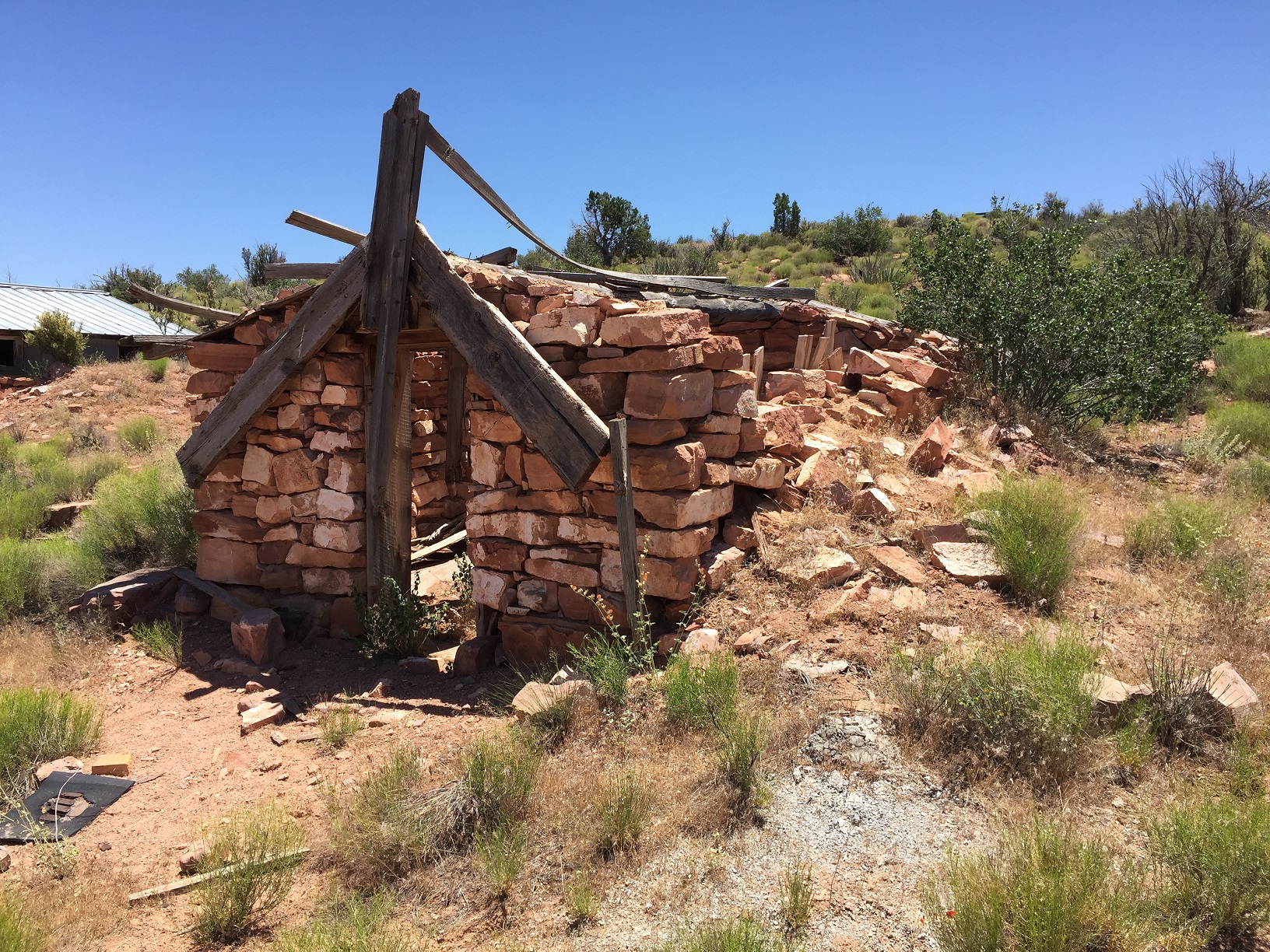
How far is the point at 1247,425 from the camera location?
880 centimetres

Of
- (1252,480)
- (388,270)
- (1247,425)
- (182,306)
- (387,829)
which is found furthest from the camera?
(1247,425)

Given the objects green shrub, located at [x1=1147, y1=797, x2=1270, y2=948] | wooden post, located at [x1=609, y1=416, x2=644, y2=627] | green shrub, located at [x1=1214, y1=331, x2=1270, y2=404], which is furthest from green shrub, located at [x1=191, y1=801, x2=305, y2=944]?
green shrub, located at [x1=1214, y1=331, x2=1270, y2=404]

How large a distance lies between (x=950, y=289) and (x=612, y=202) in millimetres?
15199

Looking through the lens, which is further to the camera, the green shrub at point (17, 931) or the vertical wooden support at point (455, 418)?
the vertical wooden support at point (455, 418)

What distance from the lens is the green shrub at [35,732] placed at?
4367 mm

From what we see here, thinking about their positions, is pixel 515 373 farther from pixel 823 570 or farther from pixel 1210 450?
pixel 1210 450

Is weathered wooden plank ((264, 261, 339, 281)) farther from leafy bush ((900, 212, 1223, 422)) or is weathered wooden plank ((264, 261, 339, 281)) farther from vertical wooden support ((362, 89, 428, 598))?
leafy bush ((900, 212, 1223, 422))

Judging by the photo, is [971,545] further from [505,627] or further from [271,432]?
[271,432]

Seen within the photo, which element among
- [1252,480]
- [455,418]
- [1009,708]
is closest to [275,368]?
[455,418]

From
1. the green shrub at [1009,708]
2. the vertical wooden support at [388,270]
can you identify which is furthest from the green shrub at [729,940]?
the vertical wooden support at [388,270]

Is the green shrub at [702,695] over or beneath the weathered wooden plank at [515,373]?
beneath

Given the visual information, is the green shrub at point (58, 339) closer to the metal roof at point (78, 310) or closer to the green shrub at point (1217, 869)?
the metal roof at point (78, 310)

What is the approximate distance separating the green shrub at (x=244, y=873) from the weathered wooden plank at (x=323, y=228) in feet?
12.6

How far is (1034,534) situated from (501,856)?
3.54m
